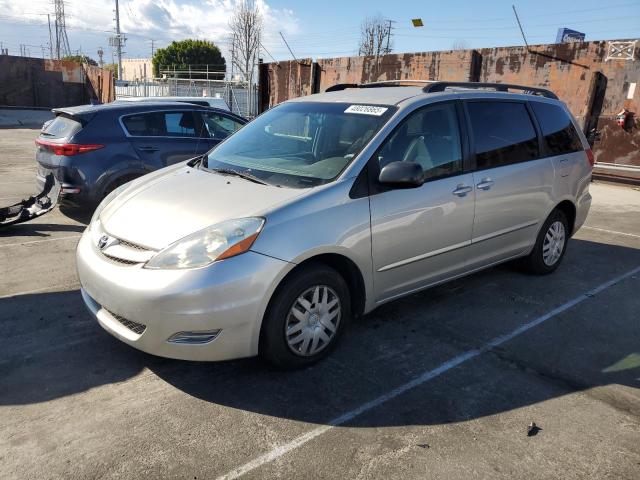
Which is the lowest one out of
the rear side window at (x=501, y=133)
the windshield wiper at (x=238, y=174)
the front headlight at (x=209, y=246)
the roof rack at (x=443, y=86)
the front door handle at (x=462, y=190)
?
the front headlight at (x=209, y=246)

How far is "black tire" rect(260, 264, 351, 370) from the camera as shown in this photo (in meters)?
3.14

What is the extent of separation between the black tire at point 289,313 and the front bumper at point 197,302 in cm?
9

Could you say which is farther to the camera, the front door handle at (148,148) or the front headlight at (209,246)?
the front door handle at (148,148)

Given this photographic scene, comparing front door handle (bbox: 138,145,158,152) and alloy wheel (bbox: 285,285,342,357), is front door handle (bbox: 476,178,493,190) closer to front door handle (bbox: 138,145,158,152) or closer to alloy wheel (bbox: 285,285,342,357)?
alloy wheel (bbox: 285,285,342,357)

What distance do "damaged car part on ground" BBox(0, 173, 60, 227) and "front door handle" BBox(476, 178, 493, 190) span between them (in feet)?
16.2

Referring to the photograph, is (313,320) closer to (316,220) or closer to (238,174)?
(316,220)

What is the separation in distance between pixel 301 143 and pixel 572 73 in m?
10.4

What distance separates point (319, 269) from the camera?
332cm

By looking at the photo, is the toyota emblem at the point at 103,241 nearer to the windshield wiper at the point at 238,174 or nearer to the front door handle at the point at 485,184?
the windshield wiper at the point at 238,174

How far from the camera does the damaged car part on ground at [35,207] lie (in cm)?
629

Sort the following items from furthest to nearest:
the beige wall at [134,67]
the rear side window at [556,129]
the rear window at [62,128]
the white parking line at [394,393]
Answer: the beige wall at [134,67] → the rear window at [62,128] → the rear side window at [556,129] → the white parking line at [394,393]

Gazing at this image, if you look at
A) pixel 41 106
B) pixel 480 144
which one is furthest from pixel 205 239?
pixel 41 106

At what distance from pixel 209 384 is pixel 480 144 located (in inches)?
113

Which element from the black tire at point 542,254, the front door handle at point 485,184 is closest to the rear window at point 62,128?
the front door handle at point 485,184
